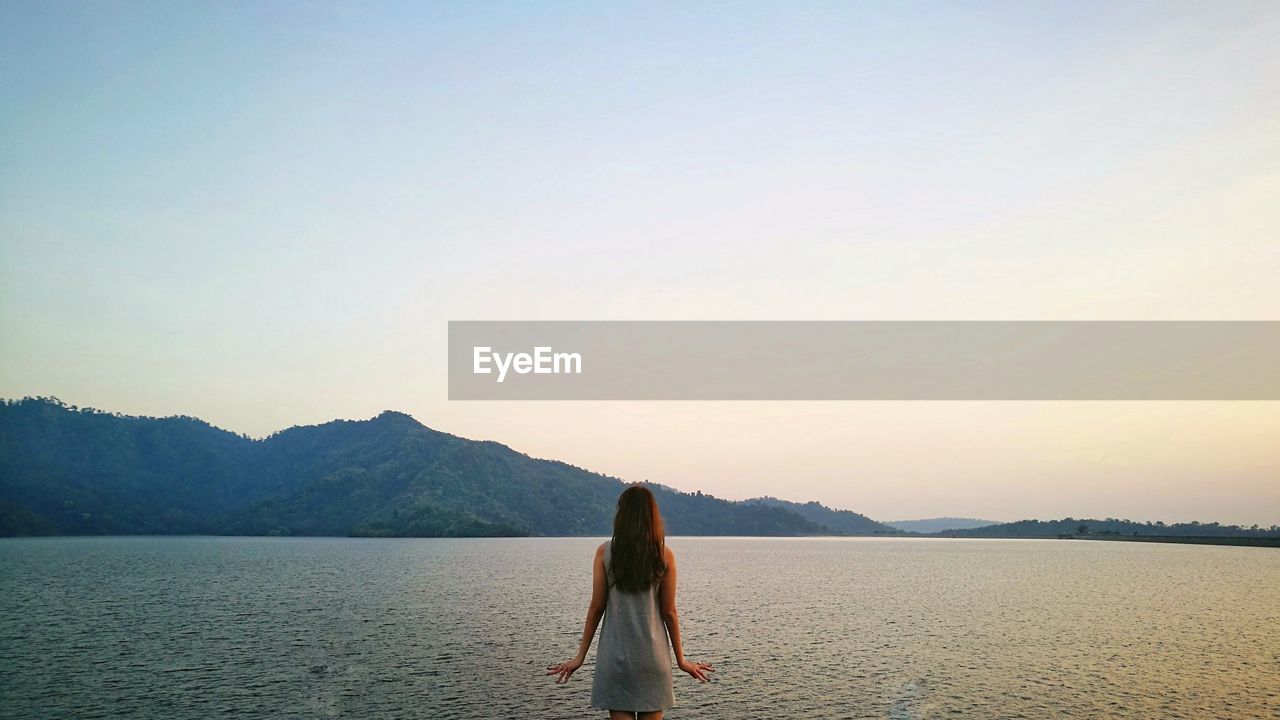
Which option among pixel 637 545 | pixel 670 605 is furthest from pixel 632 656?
pixel 637 545

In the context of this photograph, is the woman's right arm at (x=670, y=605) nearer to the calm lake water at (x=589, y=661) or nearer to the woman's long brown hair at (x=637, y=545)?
the woman's long brown hair at (x=637, y=545)

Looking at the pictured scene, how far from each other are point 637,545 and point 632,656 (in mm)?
1311

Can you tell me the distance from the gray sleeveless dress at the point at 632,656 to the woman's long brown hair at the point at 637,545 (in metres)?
0.16

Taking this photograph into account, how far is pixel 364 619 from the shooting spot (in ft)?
184

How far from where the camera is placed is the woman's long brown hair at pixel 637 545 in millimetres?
8570

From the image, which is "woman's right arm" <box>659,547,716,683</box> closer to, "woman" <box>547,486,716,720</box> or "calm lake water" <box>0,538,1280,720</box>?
"woman" <box>547,486,716,720</box>

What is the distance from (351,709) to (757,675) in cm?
1534

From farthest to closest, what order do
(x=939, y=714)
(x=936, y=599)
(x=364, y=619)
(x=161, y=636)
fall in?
(x=936, y=599), (x=364, y=619), (x=161, y=636), (x=939, y=714)

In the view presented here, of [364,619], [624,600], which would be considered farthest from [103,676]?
[624,600]

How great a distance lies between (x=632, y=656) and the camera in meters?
8.98

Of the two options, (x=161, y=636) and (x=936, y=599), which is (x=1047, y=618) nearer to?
(x=936, y=599)

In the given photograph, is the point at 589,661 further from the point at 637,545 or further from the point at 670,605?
the point at 637,545

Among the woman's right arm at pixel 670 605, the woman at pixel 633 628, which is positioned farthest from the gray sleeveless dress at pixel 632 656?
the woman's right arm at pixel 670 605

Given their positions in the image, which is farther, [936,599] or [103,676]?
[936,599]
